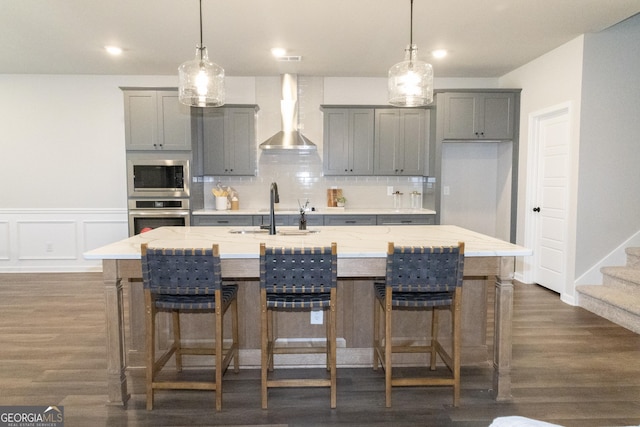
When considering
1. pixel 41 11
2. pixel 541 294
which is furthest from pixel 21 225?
pixel 541 294

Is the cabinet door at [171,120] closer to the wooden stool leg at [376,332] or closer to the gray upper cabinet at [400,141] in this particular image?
the gray upper cabinet at [400,141]

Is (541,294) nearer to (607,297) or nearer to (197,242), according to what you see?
(607,297)

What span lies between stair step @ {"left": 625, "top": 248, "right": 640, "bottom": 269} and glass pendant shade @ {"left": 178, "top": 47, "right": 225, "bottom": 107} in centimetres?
421

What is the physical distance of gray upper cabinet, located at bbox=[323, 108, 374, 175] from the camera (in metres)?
5.55

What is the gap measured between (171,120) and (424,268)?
4.11m

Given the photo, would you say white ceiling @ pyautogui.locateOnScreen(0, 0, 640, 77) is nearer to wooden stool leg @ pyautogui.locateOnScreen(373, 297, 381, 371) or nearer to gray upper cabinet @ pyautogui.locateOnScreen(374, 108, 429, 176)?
gray upper cabinet @ pyautogui.locateOnScreen(374, 108, 429, 176)

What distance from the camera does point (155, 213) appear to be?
5.19 metres

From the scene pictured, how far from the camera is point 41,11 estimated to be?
11.8ft

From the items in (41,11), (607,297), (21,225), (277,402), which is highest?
(41,11)

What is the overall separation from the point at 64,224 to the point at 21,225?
0.58 metres

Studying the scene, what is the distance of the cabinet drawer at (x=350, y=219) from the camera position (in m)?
5.29

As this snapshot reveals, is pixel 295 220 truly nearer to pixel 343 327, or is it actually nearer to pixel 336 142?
pixel 336 142

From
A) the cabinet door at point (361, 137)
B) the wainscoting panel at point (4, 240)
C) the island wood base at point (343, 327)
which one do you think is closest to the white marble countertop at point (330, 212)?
the cabinet door at point (361, 137)

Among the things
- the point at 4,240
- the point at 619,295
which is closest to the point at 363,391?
the point at 619,295
